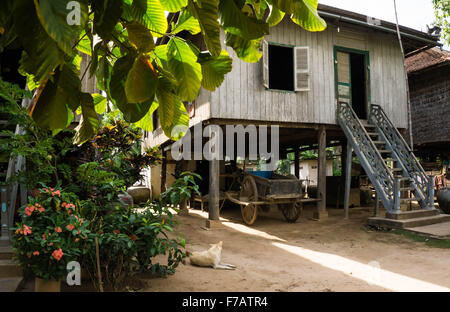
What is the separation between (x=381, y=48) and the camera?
32.9 ft

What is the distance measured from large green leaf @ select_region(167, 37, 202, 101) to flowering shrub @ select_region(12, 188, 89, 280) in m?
2.37

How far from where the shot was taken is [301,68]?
8797 millimetres

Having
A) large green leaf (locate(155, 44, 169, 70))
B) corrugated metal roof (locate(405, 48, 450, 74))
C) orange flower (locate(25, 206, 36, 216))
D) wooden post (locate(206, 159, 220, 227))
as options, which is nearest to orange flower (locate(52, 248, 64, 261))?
orange flower (locate(25, 206, 36, 216))

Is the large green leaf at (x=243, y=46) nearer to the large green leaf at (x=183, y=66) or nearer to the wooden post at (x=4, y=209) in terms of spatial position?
the large green leaf at (x=183, y=66)

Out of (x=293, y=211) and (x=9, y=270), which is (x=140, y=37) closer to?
(x=9, y=270)

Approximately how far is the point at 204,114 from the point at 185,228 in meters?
2.87

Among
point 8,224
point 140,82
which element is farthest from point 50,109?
point 8,224

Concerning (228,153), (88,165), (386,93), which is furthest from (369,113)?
(88,165)

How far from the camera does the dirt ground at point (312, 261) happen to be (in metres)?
3.95

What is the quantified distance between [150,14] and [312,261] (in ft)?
16.3

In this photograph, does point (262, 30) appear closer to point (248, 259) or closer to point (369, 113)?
point (248, 259)

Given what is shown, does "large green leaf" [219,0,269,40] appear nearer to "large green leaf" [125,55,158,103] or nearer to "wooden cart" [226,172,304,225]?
"large green leaf" [125,55,158,103]

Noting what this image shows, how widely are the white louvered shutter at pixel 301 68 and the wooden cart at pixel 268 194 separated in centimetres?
252

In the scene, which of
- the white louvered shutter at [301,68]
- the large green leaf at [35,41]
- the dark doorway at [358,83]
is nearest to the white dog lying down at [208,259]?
the large green leaf at [35,41]
